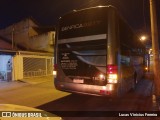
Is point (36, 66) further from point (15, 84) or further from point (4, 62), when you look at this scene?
point (15, 84)

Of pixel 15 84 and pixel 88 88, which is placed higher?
pixel 88 88

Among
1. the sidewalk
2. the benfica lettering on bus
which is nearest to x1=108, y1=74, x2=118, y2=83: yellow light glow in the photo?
the benfica lettering on bus

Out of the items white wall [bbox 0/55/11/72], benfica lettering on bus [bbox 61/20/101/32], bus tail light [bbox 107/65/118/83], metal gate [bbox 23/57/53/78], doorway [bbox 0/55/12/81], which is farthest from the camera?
white wall [bbox 0/55/11/72]

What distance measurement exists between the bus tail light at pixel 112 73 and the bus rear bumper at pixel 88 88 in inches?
7.0

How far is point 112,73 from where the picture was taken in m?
6.87

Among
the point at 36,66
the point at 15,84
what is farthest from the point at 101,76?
the point at 36,66

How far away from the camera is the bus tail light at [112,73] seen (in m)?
6.84

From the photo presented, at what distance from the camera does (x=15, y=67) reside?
19016 millimetres

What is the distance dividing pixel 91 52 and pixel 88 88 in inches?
50.2

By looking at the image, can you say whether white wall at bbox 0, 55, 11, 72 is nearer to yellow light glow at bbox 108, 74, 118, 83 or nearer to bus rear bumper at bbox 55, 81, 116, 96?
bus rear bumper at bbox 55, 81, 116, 96

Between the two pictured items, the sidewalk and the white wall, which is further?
the white wall

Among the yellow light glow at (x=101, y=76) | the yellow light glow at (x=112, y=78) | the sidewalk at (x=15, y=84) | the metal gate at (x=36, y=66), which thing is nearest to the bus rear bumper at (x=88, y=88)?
the yellow light glow at (x=112, y=78)

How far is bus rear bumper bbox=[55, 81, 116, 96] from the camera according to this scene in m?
6.92

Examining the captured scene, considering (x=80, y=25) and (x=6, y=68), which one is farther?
(x=6, y=68)
